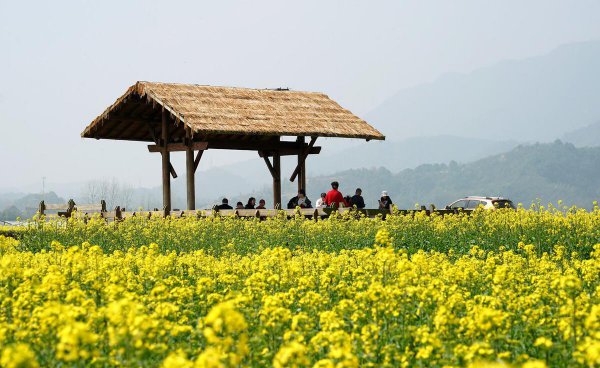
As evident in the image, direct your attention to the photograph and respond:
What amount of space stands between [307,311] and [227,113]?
1772cm

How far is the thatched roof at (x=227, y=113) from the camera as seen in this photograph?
24.1 metres

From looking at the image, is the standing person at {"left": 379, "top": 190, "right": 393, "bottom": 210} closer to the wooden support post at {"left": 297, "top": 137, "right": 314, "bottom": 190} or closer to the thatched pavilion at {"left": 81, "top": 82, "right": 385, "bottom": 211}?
the thatched pavilion at {"left": 81, "top": 82, "right": 385, "bottom": 211}

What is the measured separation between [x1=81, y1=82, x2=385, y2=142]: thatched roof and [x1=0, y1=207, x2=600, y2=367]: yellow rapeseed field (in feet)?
27.5

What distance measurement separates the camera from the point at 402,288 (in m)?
7.69

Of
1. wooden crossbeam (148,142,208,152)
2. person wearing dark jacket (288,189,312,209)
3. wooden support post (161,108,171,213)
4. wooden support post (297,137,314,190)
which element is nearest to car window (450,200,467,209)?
wooden support post (297,137,314,190)

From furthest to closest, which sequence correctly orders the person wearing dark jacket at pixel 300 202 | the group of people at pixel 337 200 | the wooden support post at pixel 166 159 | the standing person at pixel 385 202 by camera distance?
the wooden support post at pixel 166 159 < the standing person at pixel 385 202 < the person wearing dark jacket at pixel 300 202 < the group of people at pixel 337 200

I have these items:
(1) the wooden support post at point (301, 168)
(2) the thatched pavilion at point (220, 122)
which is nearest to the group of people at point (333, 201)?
→ (1) the wooden support post at point (301, 168)

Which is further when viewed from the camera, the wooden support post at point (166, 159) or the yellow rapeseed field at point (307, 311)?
the wooden support post at point (166, 159)

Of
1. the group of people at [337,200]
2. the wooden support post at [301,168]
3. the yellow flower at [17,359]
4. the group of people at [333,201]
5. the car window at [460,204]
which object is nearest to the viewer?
the yellow flower at [17,359]

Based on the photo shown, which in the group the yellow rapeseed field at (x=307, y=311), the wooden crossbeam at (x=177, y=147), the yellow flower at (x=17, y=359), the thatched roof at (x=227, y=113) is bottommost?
the yellow rapeseed field at (x=307, y=311)

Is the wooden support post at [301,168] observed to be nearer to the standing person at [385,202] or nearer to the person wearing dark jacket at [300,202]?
the person wearing dark jacket at [300,202]

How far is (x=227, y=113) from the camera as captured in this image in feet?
82.5

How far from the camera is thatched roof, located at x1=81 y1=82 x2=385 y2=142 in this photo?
79.2 feet

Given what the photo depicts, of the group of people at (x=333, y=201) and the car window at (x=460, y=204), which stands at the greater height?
the group of people at (x=333, y=201)
